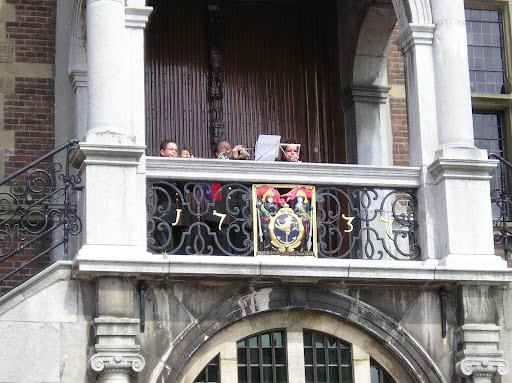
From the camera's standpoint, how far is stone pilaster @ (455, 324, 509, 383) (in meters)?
13.2

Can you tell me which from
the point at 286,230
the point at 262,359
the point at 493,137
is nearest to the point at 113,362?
the point at 262,359

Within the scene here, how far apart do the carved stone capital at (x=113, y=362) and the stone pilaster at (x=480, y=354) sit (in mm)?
2861

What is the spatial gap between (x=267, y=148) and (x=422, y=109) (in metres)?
1.68

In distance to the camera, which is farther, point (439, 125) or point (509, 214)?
point (509, 214)

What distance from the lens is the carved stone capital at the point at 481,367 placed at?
43.3 ft

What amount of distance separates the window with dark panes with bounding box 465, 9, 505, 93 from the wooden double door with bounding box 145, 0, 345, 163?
177 cm

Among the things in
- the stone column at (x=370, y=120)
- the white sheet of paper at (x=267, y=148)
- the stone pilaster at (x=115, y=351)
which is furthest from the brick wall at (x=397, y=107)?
the stone pilaster at (x=115, y=351)

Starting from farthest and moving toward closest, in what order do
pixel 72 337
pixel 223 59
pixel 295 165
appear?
pixel 223 59
pixel 295 165
pixel 72 337

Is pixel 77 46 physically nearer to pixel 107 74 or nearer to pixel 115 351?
pixel 107 74

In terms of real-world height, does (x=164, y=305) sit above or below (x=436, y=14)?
below

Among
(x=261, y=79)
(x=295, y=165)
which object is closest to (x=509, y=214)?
(x=261, y=79)

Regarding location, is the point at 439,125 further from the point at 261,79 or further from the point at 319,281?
the point at 261,79

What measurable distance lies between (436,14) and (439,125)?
106cm

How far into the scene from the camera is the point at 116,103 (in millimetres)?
13133
